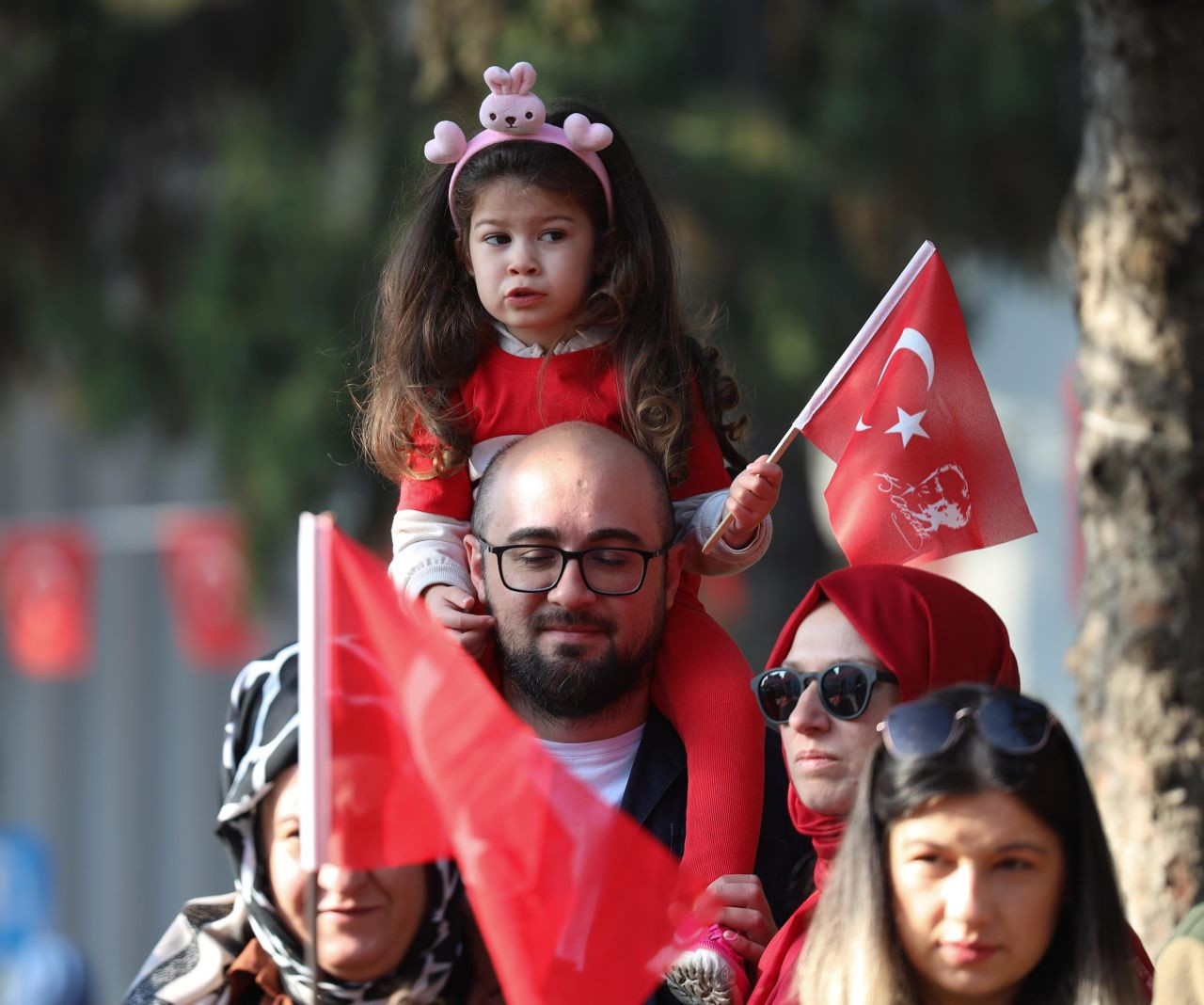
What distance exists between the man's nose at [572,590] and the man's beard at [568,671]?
0.8 inches

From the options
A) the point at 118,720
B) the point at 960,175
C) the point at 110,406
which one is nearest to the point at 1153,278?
the point at 960,175

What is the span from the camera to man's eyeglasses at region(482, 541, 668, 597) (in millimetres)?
3219

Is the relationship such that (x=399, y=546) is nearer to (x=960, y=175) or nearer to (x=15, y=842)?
(x=960, y=175)

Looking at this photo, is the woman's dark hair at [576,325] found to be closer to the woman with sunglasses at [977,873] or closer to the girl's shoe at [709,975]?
the girl's shoe at [709,975]

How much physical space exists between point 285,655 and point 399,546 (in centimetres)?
48

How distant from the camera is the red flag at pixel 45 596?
47.4ft

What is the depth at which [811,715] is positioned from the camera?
2.92m

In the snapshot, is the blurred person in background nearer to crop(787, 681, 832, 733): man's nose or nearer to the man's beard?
crop(787, 681, 832, 733): man's nose

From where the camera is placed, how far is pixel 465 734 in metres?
2.70

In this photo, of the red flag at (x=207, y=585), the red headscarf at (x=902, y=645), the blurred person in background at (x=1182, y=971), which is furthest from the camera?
the red flag at (x=207, y=585)

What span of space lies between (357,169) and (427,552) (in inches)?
258

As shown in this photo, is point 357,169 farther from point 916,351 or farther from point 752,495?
point 752,495

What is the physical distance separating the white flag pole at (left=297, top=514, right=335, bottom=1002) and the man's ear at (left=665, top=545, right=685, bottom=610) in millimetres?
790

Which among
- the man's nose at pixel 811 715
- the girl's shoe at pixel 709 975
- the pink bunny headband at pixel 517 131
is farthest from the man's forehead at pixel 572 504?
the girl's shoe at pixel 709 975
